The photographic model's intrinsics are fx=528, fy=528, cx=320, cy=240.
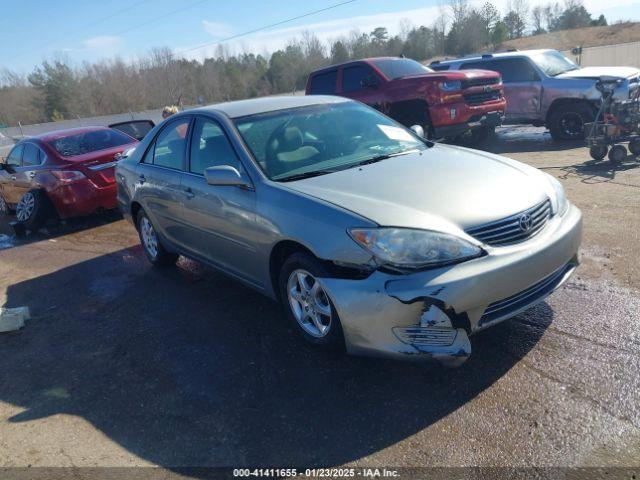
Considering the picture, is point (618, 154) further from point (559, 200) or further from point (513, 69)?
point (559, 200)

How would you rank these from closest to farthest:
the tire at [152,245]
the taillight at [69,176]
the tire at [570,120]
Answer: the tire at [152,245] → the taillight at [69,176] → the tire at [570,120]

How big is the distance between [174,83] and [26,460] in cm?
5743

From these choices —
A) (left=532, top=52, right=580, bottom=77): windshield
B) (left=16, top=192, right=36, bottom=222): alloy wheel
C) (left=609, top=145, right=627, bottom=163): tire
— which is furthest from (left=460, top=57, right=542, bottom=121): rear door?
(left=16, top=192, right=36, bottom=222): alloy wheel

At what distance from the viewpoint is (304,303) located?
138 inches

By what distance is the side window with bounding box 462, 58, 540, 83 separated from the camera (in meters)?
11.1

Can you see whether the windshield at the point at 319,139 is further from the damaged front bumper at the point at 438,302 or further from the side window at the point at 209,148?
the damaged front bumper at the point at 438,302

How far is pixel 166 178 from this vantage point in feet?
16.3

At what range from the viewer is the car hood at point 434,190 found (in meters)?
3.04

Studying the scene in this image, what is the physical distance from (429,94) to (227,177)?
6.57 metres

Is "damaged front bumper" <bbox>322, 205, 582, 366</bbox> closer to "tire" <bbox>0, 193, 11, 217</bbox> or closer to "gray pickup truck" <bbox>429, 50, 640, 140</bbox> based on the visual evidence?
"gray pickup truck" <bbox>429, 50, 640, 140</bbox>

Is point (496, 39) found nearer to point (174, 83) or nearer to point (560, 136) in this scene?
point (174, 83)

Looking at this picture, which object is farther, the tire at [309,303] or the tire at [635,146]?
the tire at [635,146]

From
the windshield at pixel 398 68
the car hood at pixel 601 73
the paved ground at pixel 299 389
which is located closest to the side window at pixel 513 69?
the car hood at pixel 601 73

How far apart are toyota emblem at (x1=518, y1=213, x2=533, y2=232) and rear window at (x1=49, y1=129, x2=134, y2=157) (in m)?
7.34
